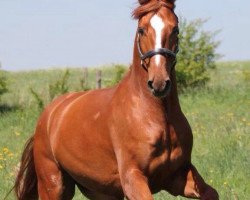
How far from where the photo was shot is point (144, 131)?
5.21 m

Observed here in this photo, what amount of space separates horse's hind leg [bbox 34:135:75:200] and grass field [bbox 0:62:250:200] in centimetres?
115

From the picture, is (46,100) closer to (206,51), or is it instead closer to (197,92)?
(197,92)

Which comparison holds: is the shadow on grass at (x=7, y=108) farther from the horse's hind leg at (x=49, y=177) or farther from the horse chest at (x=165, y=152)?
the horse chest at (x=165, y=152)

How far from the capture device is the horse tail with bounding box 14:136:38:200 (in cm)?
761

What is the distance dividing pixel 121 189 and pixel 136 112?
0.78 meters

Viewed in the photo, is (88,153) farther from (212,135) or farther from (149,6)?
(212,135)

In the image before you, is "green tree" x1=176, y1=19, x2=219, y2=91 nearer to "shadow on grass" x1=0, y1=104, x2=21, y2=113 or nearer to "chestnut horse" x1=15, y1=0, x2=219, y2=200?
"shadow on grass" x1=0, y1=104, x2=21, y2=113

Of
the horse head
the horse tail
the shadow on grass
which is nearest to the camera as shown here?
the horse head

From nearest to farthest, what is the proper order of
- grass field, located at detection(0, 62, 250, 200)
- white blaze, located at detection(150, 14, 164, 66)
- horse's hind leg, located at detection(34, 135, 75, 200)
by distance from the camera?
white blaze, located at detection(150, 14, 164, 66)
horse's hind leg, located at detection(34, 135, 75, 200)
grass field, located at detection(0, 62, 250, 200)

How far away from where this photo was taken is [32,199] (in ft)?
25.2

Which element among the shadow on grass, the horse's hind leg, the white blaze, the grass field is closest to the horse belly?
the horse's hind leg

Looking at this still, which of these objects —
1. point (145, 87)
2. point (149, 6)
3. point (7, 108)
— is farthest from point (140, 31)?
point (7, 108)

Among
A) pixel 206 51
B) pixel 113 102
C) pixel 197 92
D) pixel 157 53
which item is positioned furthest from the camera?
pixel 206 51

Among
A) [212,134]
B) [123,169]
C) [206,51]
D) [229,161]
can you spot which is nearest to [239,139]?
[212,134]
